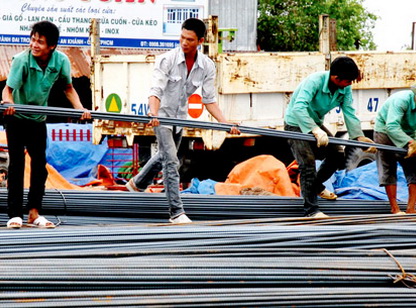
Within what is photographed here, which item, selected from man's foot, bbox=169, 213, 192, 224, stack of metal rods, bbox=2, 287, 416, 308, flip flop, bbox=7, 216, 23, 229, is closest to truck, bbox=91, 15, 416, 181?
man's foot, bbox=169, 213, 192, 224

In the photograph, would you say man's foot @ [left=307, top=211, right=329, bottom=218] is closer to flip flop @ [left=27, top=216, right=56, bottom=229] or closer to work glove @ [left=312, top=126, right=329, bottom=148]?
work glove @ [left=312, top=126, right=329, bottom=148]

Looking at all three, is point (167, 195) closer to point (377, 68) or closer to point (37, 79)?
point (37, 79)

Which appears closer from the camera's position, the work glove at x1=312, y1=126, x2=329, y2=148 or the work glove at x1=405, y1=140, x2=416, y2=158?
the work glove at x1=312, y1=126, x2=329, y2=148

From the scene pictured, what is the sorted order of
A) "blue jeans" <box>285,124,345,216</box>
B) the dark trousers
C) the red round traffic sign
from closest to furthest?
the dark trousers
"blue jeans" <box>285,124,345,216</box>
the red round traffic sign

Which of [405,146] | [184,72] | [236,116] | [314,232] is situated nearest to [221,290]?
[314,232]

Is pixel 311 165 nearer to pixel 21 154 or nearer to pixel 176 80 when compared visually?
pixel 176 80

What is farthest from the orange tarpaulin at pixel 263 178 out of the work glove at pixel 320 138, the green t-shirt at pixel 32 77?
the green t-shirt at pixel 32 77

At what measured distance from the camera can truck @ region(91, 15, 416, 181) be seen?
41.4 ft

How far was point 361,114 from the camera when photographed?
13812mm

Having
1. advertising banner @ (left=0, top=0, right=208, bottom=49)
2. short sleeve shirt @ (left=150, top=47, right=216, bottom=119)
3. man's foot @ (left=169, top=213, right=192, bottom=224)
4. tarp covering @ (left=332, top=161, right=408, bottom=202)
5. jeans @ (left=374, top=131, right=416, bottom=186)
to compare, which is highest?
advertising banner @ (left=0, top=0, right=208, bottom=49)

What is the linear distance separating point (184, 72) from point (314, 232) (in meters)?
1.93

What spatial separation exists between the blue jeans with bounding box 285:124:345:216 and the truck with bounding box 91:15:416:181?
4.57 meters

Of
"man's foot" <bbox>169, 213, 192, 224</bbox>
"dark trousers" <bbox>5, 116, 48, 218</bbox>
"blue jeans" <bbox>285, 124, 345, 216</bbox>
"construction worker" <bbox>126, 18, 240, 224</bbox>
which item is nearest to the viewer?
"dark trousers" <bbox>5, 116, 48, 218</bbox>

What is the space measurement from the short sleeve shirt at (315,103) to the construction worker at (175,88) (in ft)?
2.36
